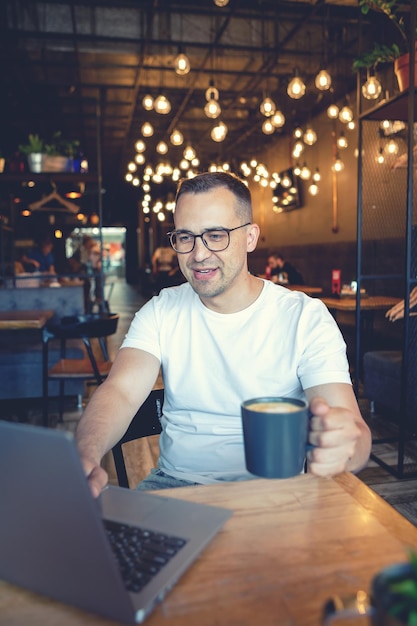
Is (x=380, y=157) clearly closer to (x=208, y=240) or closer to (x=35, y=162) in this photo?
(x=35, y=162)

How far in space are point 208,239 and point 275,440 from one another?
87 centimetres

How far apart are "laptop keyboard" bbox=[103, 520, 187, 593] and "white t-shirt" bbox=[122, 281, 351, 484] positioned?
590mm

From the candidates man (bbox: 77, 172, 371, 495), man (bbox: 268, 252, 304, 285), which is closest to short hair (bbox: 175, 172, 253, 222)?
man (bbox: 77, 172, 371, 495)

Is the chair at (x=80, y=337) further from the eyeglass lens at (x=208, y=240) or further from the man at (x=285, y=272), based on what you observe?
the man at (x=285, y=272)

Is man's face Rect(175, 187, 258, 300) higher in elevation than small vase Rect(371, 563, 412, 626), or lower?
higher

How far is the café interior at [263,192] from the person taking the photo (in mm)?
823

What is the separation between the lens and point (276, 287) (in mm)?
1684

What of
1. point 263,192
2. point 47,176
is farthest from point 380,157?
point 263,192

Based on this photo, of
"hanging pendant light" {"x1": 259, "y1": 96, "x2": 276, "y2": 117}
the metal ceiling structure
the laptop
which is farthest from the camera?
the metal ceiling structure

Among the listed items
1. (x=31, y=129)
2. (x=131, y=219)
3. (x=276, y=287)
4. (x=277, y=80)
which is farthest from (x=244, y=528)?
(x=131, y=219)

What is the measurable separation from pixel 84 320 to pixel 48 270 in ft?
20.8

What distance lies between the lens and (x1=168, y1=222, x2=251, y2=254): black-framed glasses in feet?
5.05

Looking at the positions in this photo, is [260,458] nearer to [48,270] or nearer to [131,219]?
[48,270]

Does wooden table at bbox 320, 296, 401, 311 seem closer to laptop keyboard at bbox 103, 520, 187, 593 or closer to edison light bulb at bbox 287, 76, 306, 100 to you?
edison light bulb at bbox 287, 76, 306, 100
